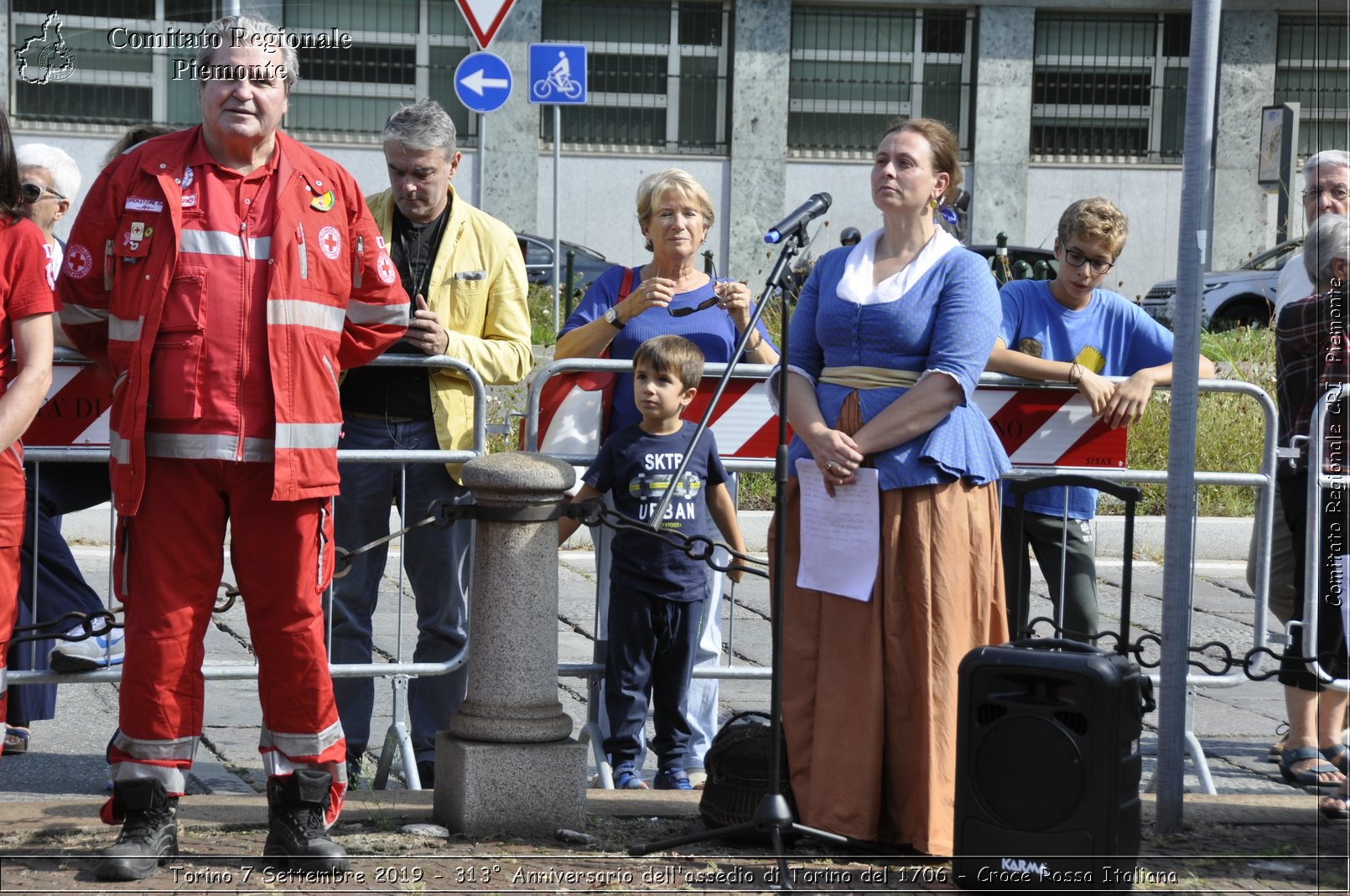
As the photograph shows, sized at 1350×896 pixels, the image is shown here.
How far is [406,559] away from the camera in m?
5.50

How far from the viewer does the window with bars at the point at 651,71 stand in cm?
2625

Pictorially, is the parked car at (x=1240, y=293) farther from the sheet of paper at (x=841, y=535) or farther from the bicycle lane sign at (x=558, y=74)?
the sheet of paper at (x=841, y=535)

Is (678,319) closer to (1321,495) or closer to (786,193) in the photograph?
(1321,495)

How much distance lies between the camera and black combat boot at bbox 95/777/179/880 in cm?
401

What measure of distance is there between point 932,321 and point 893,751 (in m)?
1.22

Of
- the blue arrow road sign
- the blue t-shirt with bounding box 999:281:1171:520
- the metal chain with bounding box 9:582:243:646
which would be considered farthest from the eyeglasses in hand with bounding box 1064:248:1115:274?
the blue arrow road sign

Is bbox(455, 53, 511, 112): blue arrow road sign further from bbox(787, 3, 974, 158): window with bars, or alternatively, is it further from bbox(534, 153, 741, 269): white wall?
bbox(787, 3, 974, 158): window with bars

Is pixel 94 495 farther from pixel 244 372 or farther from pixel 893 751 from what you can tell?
pixel 893 751

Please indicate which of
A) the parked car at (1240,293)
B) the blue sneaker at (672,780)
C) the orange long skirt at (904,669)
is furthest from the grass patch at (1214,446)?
the parked car at (1240,293)

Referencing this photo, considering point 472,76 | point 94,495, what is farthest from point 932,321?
point 472,76

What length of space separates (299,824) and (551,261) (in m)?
17.9

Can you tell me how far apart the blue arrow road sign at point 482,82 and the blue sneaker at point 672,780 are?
19.8 feet

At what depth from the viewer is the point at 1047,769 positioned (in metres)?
4.07

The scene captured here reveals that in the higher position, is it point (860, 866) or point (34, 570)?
point (34, 570)
